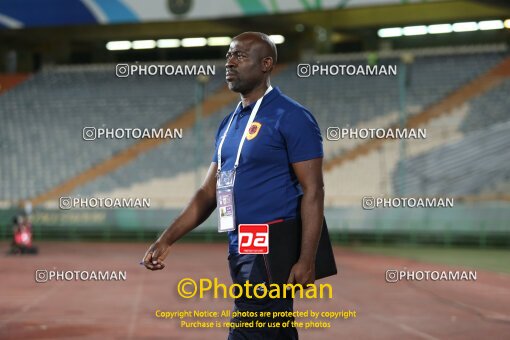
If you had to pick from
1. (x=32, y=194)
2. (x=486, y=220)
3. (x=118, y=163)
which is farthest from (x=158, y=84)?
(x=486, y=220)

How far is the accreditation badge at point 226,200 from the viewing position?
12.2 ft

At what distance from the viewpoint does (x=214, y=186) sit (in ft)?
13.2

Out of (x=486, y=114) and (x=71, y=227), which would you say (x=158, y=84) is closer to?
(x=71, y=227)

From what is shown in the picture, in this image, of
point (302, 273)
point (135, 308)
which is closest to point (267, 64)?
point (302, 273)

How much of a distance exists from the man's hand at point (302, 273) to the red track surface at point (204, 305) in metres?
4.42

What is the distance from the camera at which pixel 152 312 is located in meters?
9.73

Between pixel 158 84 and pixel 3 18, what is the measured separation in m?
5.85

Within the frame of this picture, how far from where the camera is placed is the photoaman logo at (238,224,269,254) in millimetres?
3594

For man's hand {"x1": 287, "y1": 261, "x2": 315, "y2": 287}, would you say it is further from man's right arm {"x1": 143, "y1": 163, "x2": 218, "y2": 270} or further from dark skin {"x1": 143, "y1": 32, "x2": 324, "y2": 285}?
man's right arm {"x1": 143, "y1": 163, "x2": 218, "y2": 270}

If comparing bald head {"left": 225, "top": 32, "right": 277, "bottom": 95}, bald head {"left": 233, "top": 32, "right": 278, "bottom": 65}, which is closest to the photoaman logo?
bald head {"left": 225, "top": 32, "right": 277, "bottom": 95}

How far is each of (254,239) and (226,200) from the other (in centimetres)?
26

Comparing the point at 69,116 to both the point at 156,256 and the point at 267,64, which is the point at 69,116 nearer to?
the point at 156,256

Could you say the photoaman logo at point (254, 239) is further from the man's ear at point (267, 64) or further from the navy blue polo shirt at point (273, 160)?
the man's ear at point (267, 64)

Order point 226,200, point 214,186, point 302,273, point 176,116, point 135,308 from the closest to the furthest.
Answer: point 302,273, point 226,200, point 214,186, point 135,308, point 176,116
